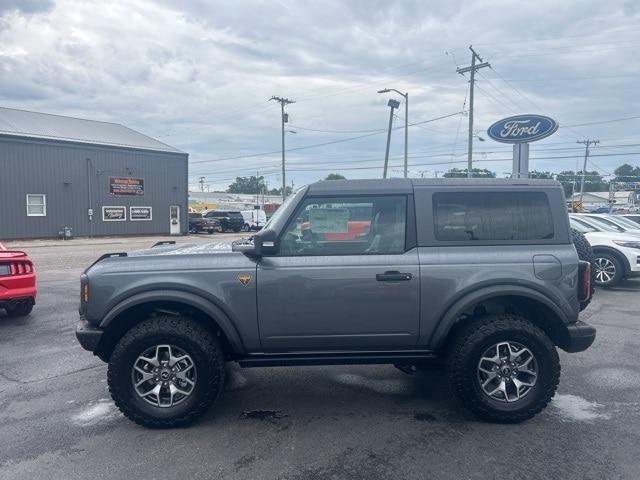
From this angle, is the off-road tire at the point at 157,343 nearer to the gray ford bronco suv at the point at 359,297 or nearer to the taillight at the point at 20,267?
the gray ford bronco suv at the point at 359,297

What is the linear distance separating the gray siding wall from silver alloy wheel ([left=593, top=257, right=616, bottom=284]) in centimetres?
2936

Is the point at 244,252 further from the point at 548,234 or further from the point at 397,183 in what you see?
the point at 548,234

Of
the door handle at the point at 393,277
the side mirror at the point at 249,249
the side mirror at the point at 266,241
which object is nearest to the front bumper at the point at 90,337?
the side mirror at the point at 249,249

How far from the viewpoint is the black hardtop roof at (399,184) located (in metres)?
4.41

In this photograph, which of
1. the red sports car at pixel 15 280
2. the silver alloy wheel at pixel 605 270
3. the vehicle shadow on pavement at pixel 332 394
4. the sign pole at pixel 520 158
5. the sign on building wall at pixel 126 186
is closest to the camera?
the vehicle shadow on pavement at pixel 332 394

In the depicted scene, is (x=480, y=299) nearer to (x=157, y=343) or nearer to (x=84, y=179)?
(x=157, y=343)

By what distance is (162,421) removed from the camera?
4.16 m

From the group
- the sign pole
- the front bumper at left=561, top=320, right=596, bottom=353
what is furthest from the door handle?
the sign pole

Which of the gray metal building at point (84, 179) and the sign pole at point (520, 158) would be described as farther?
the gray metal building at point (84, 179)

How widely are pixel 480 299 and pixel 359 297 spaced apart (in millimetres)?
960

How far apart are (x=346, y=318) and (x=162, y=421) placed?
1659 millimetres

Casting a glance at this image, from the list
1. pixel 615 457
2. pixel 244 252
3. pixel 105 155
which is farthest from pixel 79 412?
pixel 105 155

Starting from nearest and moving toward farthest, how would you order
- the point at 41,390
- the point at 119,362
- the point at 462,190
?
the point at 119,362, the point at 462,190, the point at 41,390

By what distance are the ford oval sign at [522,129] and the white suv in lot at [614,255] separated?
8065 mm
